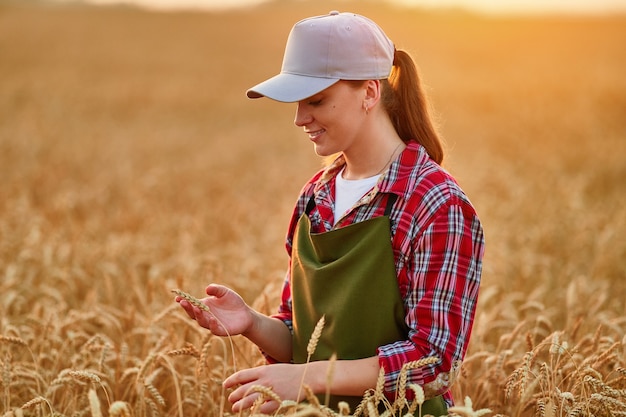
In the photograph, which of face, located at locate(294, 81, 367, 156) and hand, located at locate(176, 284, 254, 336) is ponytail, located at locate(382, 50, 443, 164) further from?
hand, located at locate(176, 284, 254, 336)

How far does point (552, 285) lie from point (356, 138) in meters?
3.55

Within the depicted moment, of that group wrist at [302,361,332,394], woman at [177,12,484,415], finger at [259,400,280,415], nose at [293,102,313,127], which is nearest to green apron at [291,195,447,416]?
woman at [177,12,484,415]

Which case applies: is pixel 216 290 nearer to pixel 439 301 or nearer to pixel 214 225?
pixel 439 301

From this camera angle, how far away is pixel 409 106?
244 centimetres

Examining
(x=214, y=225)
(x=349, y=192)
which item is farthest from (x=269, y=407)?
(x=214, y=225)

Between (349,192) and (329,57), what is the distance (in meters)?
0.45

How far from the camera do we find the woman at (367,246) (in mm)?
2137

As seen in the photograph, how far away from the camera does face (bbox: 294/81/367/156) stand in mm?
2246

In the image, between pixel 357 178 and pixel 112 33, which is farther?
pixel 112 33

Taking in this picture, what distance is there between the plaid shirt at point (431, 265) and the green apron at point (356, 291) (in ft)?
0.16

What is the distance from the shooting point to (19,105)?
51.7ft

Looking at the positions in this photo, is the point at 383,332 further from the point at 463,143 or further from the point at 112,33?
Answer: the point at 112,33

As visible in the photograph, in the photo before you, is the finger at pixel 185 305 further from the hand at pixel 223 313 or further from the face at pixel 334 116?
the face at pixel 334 116

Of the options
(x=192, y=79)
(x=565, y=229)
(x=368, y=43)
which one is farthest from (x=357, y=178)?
(x=192, y=79)
